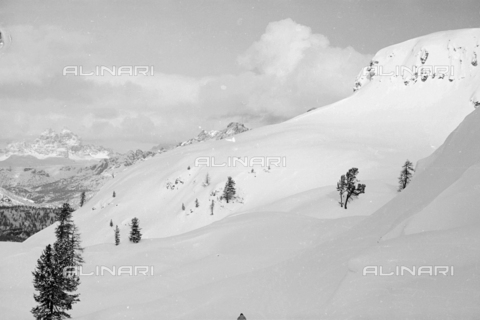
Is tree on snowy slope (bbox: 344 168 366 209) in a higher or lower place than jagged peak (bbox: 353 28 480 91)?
lower

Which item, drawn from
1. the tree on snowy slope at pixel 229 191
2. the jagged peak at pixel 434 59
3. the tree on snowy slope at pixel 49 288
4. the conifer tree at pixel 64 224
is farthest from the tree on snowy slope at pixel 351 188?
the jagged peak at pixel 434 59

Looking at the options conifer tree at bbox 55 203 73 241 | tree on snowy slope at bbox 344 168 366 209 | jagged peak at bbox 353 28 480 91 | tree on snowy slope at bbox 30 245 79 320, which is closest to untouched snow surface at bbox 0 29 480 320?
tree on snowy slope at bbox 344 168 366 209

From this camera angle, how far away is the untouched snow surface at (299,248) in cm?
1299

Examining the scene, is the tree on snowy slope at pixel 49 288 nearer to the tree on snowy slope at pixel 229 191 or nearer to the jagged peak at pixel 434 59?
the tree on snowy slope at pixel 229 191

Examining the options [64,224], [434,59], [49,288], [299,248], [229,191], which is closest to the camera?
[49,288]

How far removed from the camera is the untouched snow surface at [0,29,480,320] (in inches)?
512

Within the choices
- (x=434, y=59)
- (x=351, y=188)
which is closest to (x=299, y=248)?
(x=351, y=188)

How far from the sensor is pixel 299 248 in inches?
1192

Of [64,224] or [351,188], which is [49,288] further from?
[351,188]

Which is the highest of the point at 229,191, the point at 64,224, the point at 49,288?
the point at 229,191

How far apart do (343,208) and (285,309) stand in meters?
35.8

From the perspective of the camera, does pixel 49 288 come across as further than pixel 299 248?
No

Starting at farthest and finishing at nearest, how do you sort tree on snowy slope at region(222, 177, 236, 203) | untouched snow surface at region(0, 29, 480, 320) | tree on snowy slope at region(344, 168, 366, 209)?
1. tree on snowy slope at region(222, 177, 236, 203)
2. tree on snowy slope at region(344, 168, 366, 209)
3. untouched snow surface at region(0, 29, 480, 320)

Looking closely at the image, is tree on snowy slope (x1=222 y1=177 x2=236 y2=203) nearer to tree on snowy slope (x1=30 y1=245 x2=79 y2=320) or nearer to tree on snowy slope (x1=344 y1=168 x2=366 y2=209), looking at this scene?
tree on snowy slope (x1=344 y1=168 x2=366 y2=209)
